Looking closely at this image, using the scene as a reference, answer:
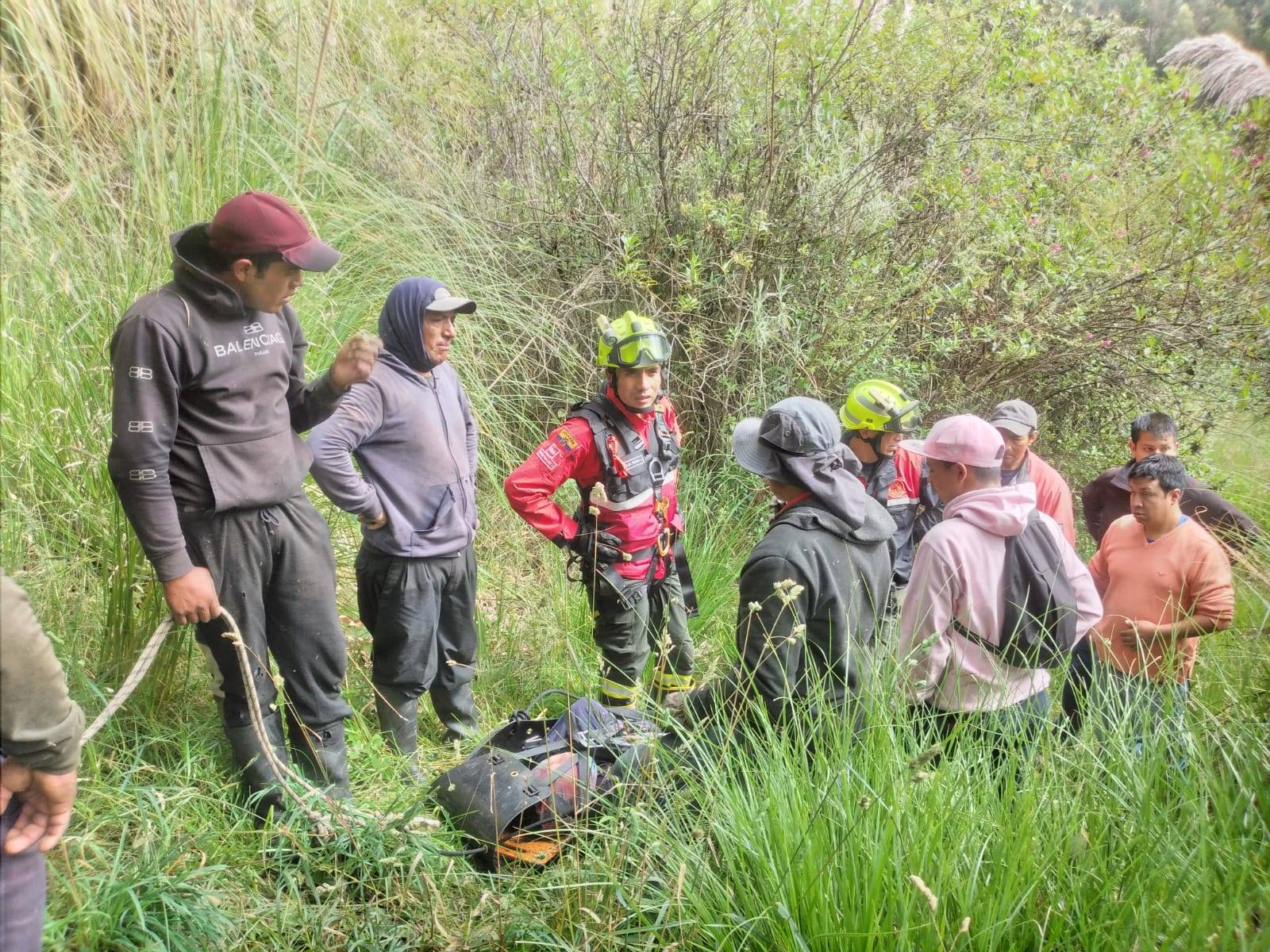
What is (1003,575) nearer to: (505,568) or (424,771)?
(424,771)

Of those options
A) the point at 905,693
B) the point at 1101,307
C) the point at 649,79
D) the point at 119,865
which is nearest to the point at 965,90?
the point at 1101,307

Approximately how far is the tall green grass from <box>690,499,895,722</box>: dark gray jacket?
0.80 feet

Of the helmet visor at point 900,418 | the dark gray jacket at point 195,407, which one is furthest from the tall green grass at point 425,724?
the helmet visor at point 900,418

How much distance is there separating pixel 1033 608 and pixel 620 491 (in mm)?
1712

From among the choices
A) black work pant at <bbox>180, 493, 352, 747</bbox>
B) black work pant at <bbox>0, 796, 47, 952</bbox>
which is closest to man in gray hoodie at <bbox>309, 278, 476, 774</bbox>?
black work pant at <bbox>180, 493, 352, 747</bbox>

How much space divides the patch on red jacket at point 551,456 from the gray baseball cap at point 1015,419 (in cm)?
209

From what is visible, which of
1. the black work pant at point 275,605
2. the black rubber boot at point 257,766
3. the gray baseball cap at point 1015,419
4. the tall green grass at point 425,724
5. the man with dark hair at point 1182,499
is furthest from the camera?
the gray baseball cap at point 1015,419

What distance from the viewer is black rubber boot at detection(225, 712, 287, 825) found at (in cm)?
302

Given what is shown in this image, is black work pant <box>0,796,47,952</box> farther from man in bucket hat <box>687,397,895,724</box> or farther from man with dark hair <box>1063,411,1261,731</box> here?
man with dark hair <box>1063,411,1261,731</box>

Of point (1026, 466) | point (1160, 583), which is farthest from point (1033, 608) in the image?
point (1026, 466)

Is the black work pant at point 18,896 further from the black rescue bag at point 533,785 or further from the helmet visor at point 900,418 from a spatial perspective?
the helmet visor at point 900,418

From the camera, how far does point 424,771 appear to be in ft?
11.8

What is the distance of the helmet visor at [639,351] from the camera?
152 inches

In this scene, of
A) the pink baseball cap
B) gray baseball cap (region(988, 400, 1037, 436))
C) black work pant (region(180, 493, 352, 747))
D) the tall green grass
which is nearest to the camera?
the tall green grass
